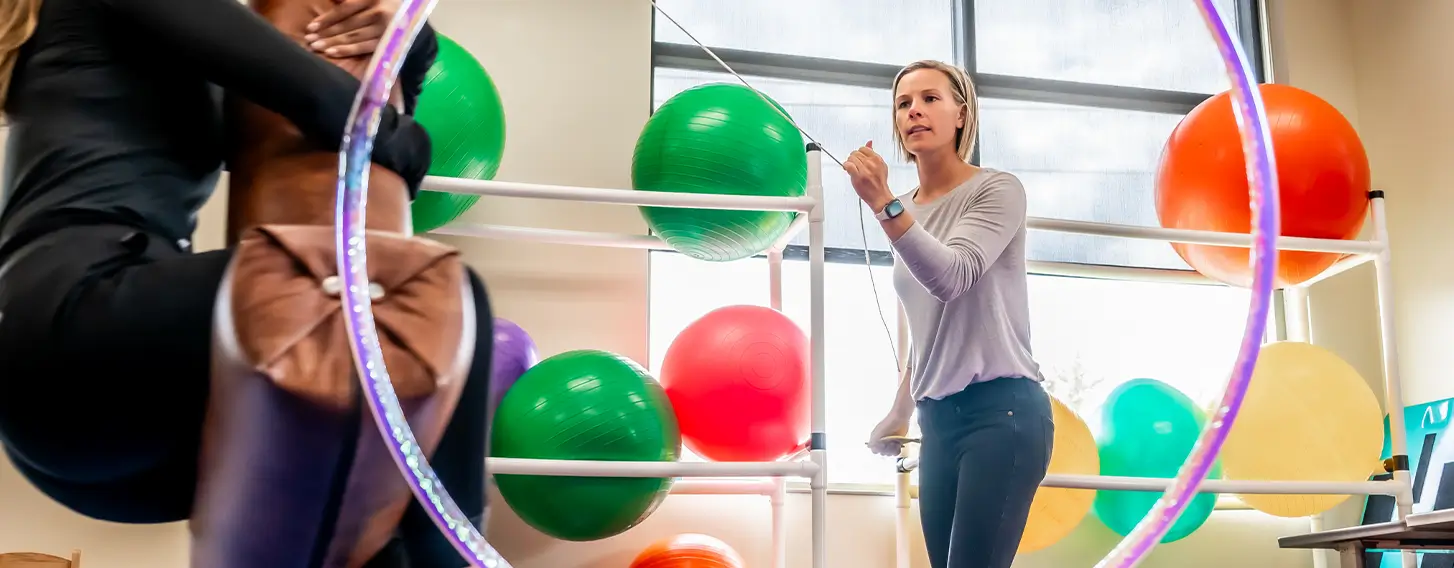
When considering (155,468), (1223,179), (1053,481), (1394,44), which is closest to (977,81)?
(1223,179)

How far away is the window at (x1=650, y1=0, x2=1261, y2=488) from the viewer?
3.35 meters

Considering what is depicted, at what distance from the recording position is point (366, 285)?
0.70m

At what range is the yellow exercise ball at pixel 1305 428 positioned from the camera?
2.84m

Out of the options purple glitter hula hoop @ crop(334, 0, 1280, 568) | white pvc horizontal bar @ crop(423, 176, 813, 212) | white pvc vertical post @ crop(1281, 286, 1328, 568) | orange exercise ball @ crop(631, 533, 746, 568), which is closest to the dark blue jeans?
purple glitter hula hoop @ crop(334, 0, 1280, 568)

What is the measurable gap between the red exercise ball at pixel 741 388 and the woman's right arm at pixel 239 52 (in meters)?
1.81

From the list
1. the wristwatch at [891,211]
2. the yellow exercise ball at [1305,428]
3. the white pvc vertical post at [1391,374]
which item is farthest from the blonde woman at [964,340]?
the white pvc vertical post at [1391,374]

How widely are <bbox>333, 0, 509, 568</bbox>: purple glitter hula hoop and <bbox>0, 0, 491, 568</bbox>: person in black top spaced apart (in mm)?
13

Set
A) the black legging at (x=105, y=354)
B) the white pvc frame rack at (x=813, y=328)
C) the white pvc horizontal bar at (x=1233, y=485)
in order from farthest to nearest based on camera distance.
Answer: the white pvc horizontal bar at (x=1233, y=485)
the white pvc frame rack at (x=813, y=328)
the black legging at (x=105, y=354)

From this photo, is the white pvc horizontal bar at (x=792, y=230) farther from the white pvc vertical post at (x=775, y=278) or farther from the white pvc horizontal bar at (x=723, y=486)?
the white pvc horizontal bar at (x=723, y=486)

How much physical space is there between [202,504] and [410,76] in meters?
0.42

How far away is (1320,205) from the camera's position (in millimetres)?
2758

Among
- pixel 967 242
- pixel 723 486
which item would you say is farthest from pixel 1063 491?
pixel 967 242

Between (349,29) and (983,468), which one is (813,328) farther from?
(349,29)

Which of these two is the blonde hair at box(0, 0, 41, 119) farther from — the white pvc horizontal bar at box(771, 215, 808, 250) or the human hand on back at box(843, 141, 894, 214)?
the white pvc horizontal bar at box(771, 215, 808, 250)
